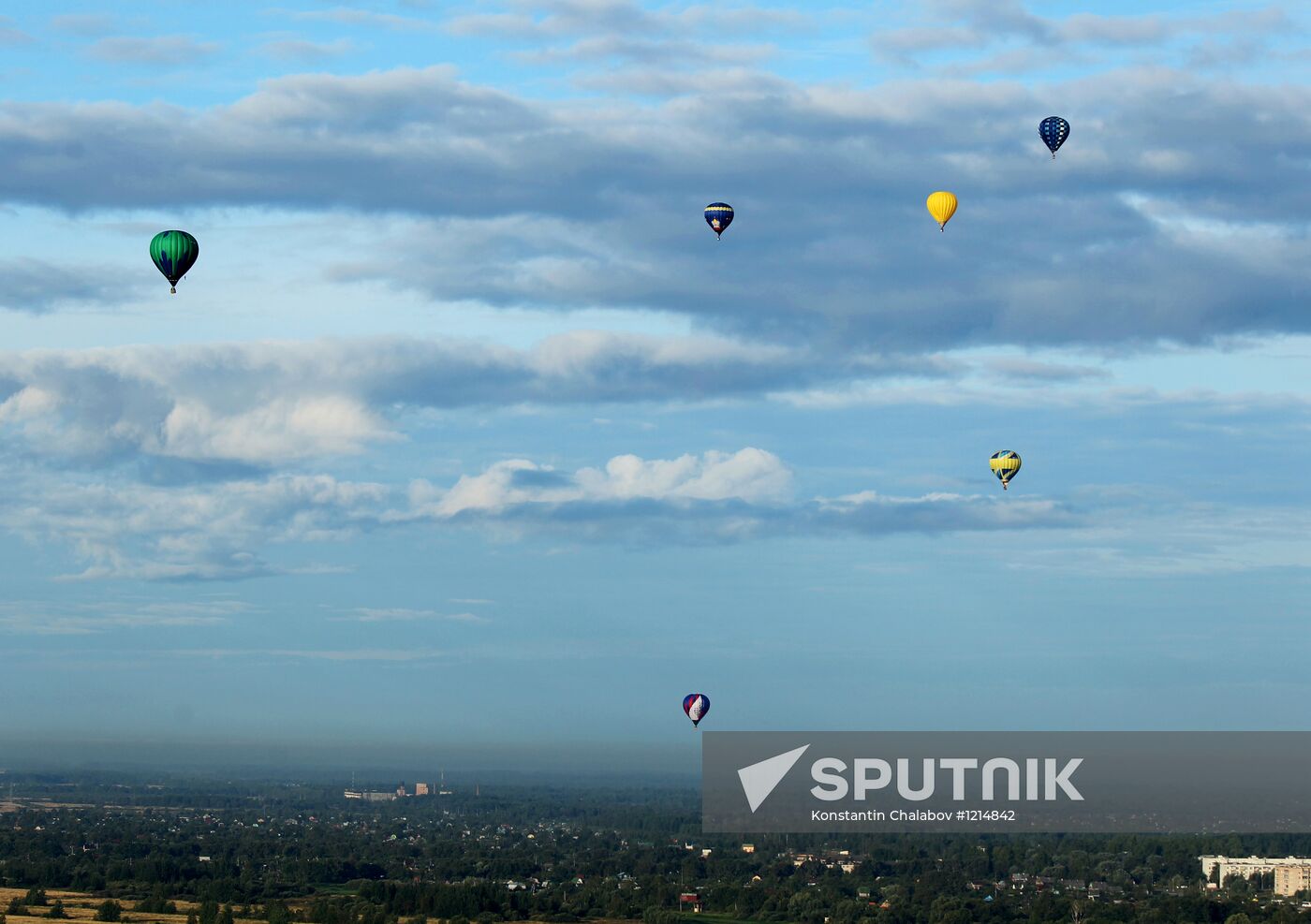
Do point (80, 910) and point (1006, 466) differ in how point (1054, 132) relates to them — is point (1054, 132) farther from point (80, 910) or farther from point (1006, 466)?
point (80, 910)

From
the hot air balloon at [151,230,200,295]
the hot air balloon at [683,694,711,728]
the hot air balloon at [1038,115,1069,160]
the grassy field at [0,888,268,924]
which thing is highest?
the hot air balloon at [1038,115,1069,160]

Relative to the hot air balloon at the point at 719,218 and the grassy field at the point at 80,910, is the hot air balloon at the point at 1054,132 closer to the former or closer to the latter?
the hot air balloon at the point at 719,218

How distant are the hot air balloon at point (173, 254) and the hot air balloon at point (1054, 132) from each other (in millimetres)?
53671

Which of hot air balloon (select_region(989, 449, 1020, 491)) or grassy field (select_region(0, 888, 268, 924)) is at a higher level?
hot air balloon (select_region(989, 449, 1020, 491))

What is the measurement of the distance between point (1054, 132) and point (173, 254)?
55.3 metres

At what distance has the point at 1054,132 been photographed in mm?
113875

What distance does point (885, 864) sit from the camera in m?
179

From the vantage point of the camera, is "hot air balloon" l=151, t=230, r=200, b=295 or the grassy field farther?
the grassy field

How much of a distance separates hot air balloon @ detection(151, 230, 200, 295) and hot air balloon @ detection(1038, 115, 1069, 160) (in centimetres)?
→ 5367

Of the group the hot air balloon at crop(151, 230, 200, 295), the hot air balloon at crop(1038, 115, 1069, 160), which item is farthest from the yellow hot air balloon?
the hot air balloon at crop(151, 230, 200, 295)

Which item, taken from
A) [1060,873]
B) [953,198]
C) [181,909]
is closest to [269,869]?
[181,909]

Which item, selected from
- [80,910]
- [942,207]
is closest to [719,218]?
[942,207]

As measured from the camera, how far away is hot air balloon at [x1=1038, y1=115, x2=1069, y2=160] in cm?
11394

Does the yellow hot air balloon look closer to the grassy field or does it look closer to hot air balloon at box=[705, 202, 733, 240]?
hot air balloon at box=[705, 202, 733, 240]
